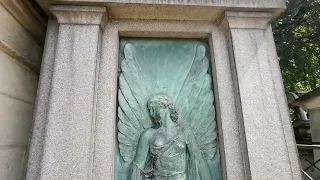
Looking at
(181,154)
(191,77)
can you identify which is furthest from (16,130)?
(191,77)

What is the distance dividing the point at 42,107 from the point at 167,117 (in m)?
1.32

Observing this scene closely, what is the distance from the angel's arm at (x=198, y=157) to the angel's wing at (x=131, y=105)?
1.64 ft

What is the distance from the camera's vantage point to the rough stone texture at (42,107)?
7.88 ft

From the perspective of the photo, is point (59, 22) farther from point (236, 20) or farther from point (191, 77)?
point (236, 20)

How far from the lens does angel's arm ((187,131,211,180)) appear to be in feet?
8.78

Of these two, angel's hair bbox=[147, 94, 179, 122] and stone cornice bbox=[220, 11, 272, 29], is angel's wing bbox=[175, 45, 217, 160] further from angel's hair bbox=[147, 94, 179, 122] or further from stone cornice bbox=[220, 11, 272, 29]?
stone cornice bbox=[220, 11, 272, 29]

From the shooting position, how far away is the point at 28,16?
9.82 feet

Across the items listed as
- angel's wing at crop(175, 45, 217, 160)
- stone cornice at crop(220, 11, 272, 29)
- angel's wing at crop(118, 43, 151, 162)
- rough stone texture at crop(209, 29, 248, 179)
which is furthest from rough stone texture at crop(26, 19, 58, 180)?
stone cornice at crop(220, 11, 272, 29)

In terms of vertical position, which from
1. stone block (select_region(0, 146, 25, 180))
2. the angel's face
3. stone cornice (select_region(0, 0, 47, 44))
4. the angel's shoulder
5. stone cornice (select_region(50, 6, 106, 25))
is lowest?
stone block (select_region(0, 146, 25, 180))

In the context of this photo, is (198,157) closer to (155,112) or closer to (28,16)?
(155,112)

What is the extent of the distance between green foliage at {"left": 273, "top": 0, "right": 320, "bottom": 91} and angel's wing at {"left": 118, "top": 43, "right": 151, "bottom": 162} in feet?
17.4

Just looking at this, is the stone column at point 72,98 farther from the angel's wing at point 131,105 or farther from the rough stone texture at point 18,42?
the rough stone texture at point 18,42

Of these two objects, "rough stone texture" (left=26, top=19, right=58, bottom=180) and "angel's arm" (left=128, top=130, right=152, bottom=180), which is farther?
"angel's arm" (left=128, top=130, right=152, bottom=180)

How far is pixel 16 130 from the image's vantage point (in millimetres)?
2795
